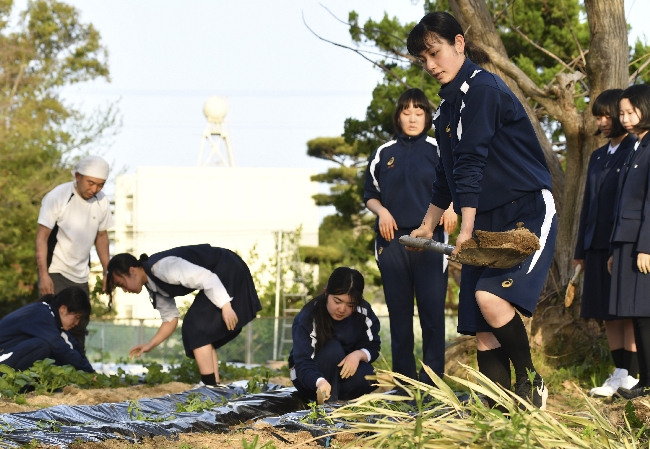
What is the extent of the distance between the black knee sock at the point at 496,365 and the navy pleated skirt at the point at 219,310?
8.37 feet

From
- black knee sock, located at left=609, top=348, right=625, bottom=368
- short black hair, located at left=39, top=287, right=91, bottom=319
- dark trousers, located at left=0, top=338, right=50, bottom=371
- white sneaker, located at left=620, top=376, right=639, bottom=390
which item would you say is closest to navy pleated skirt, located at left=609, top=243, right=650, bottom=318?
white sneaker, located at left=620, top=376, right=639, bottom=390

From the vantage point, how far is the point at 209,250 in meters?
5.95

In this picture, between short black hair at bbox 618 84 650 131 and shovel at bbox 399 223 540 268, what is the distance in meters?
1.84

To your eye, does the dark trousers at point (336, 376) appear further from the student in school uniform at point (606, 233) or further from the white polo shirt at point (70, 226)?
the white polo shirt at point (70, 226)

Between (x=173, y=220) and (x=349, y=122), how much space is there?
21.5 m

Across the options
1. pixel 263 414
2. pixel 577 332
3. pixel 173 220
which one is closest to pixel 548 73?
pixel 577 332

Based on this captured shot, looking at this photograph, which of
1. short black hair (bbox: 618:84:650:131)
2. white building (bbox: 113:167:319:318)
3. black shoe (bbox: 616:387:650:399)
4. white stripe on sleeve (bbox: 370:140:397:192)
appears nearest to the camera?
black shoe (bbox: 616:387:650:399)

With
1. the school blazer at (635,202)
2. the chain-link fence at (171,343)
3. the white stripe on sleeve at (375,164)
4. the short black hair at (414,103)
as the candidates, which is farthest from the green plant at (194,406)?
the chain-link fence at (171,343)

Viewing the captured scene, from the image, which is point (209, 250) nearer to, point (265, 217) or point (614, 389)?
point (614, 389)

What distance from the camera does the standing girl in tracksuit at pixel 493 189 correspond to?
3.29m

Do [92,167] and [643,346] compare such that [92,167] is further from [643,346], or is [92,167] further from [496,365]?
[643,346]

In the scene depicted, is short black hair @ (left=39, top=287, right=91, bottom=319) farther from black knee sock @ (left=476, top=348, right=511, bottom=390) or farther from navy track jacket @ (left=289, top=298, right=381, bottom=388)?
black knee sock @ (left=476, top=348, right=511, bottom=390)

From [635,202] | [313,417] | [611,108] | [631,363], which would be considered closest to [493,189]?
[313,417]

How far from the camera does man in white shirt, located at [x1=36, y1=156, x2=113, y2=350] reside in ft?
21.5
